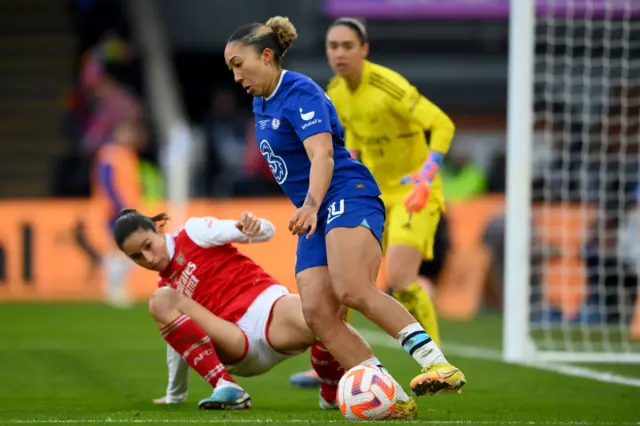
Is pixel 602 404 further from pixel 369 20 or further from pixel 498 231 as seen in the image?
Answer: pixel 369 20

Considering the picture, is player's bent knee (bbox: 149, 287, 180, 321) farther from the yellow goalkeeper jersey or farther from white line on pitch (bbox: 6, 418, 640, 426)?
the yellow goalkeeper jersey

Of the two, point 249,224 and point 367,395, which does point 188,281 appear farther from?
point 367,395

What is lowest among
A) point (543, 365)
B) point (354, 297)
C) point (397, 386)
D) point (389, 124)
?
point (543, 365)

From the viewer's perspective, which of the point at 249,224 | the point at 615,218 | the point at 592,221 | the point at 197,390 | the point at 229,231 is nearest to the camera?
the point at 249,224

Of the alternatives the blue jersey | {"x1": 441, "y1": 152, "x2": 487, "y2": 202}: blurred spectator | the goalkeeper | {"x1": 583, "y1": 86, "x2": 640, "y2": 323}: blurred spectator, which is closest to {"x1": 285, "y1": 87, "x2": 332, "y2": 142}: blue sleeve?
the blue jersey

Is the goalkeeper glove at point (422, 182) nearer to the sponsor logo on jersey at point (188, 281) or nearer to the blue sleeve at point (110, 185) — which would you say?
the sponsor logo on jersey at point (188, 281)

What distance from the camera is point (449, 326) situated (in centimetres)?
1429

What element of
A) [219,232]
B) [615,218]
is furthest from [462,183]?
[219,232]

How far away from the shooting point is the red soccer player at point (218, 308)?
6727 mm

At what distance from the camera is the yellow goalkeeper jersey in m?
8.17

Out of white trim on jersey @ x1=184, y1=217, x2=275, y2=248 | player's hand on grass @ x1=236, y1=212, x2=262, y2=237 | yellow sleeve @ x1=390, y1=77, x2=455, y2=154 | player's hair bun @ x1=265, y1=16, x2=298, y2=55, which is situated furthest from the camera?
yellow sleeve @ x1=390, y1=77, x2=455, y2=154

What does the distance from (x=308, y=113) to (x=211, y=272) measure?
4.46ft

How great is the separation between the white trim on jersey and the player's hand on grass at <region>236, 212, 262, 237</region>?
0.31 feet

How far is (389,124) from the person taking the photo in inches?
328
